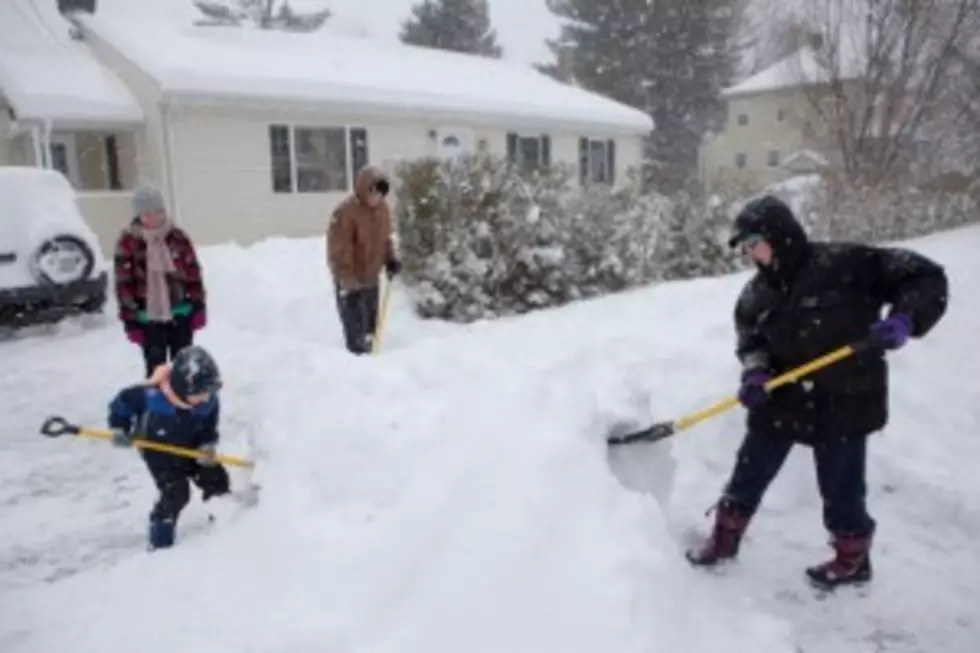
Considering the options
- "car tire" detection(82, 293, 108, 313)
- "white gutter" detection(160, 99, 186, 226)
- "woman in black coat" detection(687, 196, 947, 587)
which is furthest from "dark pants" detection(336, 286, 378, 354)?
"white gutter" detection(160, 99, 186, 226)

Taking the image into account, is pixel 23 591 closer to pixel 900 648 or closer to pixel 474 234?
pixel 900 648

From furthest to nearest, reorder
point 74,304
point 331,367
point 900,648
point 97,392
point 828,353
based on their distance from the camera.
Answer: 1. point 74,304
2. point 97,392
3. point 331,367
4. point 828,353
5. point 900,648

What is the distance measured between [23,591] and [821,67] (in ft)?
55.0

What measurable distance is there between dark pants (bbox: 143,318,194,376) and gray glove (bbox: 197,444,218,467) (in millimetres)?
1330

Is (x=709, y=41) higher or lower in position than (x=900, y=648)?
higher

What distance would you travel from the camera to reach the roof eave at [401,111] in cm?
1404

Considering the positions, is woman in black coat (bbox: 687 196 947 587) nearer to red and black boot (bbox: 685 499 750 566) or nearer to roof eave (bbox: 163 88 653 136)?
red and black boot (bbox: 685 499 750 566)

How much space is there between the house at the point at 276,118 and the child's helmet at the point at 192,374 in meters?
10.3

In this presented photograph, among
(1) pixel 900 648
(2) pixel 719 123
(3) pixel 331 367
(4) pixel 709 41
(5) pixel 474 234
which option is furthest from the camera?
(2) pixel 719 123

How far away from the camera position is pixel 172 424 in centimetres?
386

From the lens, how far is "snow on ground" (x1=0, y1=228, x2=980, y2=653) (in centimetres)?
276

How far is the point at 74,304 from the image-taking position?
8750 millimetres

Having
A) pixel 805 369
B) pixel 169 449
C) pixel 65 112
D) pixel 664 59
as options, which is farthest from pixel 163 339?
pixel 664 59

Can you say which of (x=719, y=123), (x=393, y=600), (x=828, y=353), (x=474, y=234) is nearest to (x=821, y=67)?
(x=474, y=234)
